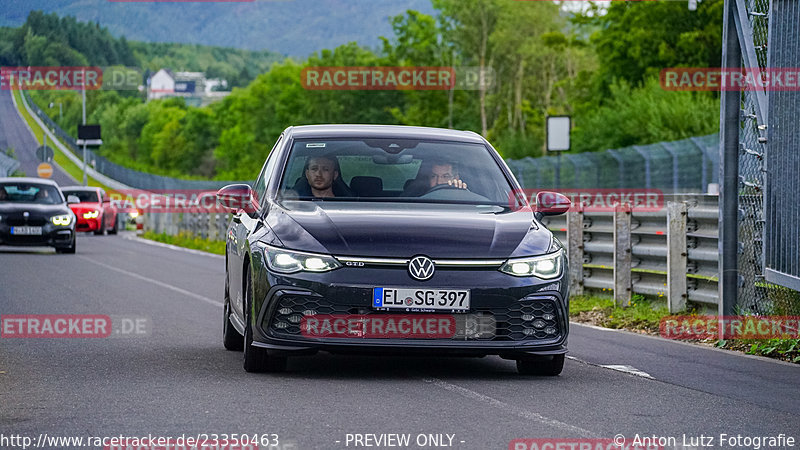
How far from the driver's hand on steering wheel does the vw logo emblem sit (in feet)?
4.45

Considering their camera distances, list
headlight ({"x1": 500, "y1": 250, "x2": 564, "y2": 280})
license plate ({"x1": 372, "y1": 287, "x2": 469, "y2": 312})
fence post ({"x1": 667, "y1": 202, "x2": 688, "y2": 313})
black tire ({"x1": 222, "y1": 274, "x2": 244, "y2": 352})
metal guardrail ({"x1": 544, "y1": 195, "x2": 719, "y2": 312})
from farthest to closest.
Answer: fence post ({"x1": 667, "y1": 202, "x2": 688, "y2": 313}) < metal guardrail ({"x1": 544, "y1": 195, "x2": 719, "y2": 312}) < black tire ({"x1": 222, "y1": 274, "x2": 244, "y2": 352}) < headlight ({"x1": 500, "y1": 250, "x2": 564, "y2": 280}) < license plate ({"x1": 372, "y1": 287, "x2": 469, "y2": 312})

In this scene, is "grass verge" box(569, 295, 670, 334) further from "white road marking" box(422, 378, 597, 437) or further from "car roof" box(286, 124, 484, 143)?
"white road marking" box(422, 378, 597, 437)

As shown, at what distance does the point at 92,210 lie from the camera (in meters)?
42.9

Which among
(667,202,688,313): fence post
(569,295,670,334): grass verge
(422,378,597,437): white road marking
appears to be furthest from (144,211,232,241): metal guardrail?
(422,378,597,437): white road marking

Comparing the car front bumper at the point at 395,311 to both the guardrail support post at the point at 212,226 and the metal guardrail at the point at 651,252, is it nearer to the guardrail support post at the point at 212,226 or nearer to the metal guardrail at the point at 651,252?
the metal guardrail at the point at 651,252

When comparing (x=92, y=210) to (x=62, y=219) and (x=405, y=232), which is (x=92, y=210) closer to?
(x=62, y=219)

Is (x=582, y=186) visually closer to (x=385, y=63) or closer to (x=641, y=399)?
(x=641, y=399)

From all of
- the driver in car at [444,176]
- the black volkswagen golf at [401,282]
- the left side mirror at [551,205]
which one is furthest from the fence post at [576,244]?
the black volkswagen golf at [401,282]

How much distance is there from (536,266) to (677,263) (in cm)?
578

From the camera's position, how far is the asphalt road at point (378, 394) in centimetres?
648

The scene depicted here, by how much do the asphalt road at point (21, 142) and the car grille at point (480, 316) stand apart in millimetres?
111796

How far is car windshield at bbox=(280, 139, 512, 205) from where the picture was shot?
9.23m

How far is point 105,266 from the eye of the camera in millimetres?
23531

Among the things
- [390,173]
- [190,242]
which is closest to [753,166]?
[390,173]
